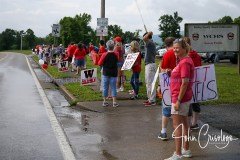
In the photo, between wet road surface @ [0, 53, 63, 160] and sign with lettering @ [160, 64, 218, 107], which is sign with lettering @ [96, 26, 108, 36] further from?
sign with lettering @ [160, 64, 218, 107]

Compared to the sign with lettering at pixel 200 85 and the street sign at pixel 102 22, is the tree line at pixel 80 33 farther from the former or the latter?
the sign with lettering at pixel 200 85

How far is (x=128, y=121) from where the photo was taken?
10.1 m

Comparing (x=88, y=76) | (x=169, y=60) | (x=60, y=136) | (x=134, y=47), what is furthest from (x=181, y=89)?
(x=88, y=76)

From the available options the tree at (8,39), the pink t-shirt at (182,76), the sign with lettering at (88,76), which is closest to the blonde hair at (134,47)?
the sign with lettering at (88,76)

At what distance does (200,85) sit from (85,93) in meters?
7.29

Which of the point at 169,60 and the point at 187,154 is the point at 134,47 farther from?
the point at 187,154

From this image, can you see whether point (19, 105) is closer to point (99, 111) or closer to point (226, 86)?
point (99, 111)

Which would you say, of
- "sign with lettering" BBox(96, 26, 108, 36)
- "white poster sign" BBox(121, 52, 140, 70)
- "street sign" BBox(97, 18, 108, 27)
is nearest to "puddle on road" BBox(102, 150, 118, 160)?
"white poster sign" BBox(121, 52, 140, 70)

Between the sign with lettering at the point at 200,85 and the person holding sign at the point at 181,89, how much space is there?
100 centimetres

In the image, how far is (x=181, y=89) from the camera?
249 inches

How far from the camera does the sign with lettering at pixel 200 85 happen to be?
7.62 m

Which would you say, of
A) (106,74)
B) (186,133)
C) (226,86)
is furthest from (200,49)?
(186,133)

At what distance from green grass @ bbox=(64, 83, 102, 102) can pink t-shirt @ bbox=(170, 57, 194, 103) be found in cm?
694

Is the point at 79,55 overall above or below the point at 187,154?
above
